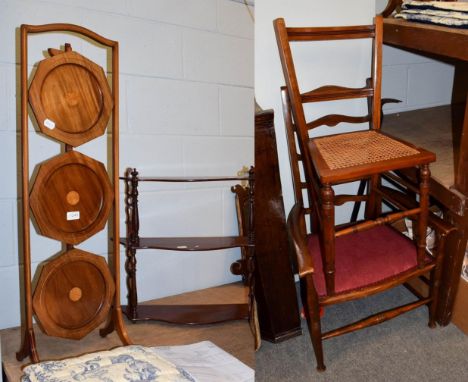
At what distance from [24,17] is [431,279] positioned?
0.77m

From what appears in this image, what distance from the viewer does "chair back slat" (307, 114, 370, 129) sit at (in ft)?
2.77

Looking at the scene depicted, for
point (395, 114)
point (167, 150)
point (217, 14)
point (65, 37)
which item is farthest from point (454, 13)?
point (65, 37)

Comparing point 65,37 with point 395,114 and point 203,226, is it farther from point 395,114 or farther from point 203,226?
point 395,114

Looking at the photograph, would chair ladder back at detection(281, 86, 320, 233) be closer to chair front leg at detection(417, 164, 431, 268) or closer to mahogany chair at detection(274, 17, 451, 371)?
mahogany chair at detection(274, 17, 451, 371)

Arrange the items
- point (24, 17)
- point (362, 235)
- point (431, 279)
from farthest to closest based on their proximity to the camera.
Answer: point (362, 235) → point (431, 279) → point (24, 17)

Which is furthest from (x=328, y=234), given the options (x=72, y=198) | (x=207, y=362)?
(x=72, y=198)

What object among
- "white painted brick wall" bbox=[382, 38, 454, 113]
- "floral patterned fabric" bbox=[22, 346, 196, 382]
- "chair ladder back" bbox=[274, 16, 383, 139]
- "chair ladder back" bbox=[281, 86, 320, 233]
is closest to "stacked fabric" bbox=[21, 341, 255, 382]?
"floral patterned fabric" bbox=[22, 346, 196, 382]

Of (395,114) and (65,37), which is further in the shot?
(395,114)

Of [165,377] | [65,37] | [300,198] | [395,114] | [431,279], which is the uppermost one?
[65,37]

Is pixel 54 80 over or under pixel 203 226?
over

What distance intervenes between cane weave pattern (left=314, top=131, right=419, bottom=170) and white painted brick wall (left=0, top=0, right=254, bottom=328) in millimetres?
123

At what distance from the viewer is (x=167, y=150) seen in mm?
838

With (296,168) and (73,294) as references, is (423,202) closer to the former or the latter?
(296,168)

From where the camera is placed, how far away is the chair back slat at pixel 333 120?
2.77 feet
